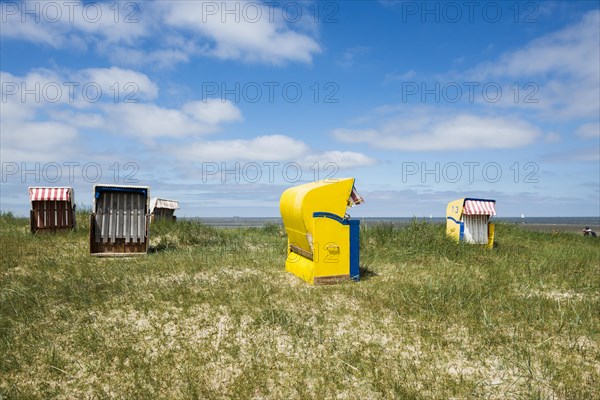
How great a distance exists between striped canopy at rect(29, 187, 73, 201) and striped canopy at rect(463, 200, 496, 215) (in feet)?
46.3

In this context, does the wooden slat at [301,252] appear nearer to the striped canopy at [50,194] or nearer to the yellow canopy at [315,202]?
the yellow canopy at [315,202]

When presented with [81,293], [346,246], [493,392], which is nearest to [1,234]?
[81,293]

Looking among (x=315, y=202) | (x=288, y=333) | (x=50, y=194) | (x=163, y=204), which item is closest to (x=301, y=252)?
(x=315, y=202)

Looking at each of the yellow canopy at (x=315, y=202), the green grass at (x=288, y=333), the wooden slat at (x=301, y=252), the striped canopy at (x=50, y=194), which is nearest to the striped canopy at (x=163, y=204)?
the striped canopy at (x=50, y=194)

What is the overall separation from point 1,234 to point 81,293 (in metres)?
9.70

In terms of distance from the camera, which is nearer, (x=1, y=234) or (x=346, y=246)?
(x=346, y=246)

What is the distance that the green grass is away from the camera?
4.68 metres

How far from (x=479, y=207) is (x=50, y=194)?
15185mm

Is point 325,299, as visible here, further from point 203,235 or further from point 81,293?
point 203,235

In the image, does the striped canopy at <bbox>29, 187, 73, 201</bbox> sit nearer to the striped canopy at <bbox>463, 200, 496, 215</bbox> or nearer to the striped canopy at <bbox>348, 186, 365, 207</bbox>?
the striped canopy at <bbox>348, 186, 365, 207</bbox>

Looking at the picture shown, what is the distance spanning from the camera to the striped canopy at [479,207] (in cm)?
1489

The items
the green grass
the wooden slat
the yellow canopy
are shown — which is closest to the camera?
the green grass

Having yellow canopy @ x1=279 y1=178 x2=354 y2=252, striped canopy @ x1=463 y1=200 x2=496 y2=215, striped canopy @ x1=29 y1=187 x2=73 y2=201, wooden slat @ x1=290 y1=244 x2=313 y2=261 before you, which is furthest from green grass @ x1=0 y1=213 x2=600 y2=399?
striped canopy @ x1=29 y1=187 x2=73 y2=201

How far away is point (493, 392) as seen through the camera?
14.8 feet
